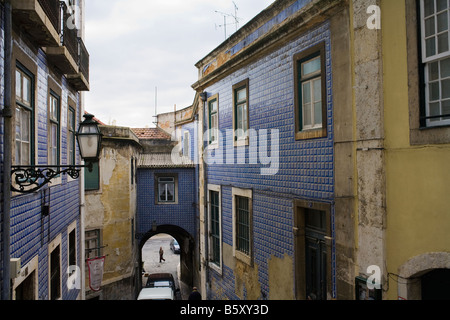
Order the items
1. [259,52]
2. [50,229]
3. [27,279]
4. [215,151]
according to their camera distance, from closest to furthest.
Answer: [27,279]
[50,229]
[259,52]
[215,151]

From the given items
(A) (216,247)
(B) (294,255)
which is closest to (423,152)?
(B) (294,255)

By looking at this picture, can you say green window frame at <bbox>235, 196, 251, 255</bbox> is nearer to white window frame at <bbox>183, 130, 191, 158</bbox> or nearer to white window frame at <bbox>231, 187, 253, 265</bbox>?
white window frame at <bbox>231, 187, 253, 265</bbox>

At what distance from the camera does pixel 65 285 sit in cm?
872

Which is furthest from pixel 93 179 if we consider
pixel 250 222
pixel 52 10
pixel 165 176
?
pixel 52 10

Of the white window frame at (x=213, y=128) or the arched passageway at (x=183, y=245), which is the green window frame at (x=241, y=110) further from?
the arched passageway at (x=183, y=245)

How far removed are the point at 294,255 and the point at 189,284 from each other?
16551 mm

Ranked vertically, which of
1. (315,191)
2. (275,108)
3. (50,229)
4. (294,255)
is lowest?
(294,255)

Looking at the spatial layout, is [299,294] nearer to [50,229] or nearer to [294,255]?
[294,255]

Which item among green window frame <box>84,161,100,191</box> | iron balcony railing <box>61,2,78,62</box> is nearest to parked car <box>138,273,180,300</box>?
green window frame <box>84,161,100,191</box>

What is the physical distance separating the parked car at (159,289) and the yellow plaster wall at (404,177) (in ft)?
38.0

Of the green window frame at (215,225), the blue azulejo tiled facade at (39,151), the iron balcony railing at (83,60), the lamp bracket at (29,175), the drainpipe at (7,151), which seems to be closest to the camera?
the drainpipe at (7,151)

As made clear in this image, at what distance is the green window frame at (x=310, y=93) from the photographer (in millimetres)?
6453

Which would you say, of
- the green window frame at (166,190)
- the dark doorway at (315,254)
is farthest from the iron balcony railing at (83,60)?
the green window frame at (166,190)

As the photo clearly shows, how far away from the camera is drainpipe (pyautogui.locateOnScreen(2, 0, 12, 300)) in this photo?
4.62 metres
